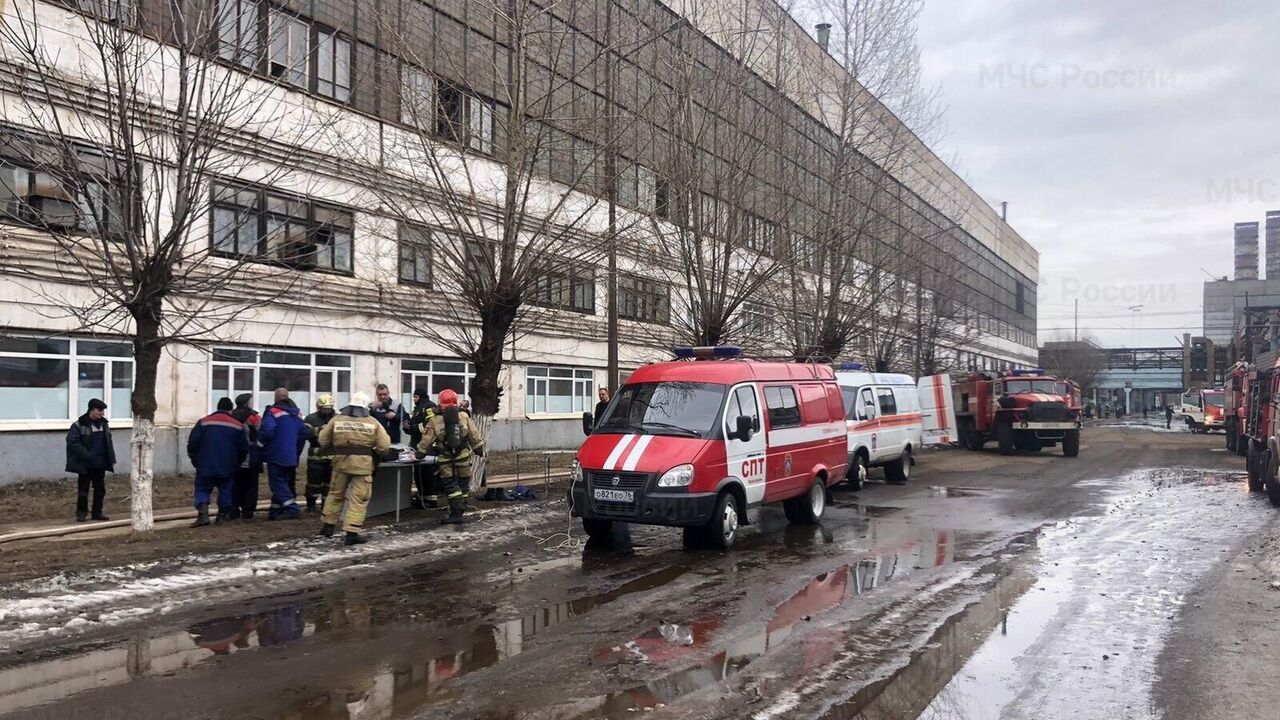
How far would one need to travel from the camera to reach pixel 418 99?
A: 1423 cm

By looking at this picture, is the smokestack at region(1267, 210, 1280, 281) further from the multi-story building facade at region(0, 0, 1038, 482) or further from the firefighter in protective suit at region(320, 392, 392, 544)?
the firefighter in protective suit at region(320, 392, 392, 544)

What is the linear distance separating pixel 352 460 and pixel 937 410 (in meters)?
20.3

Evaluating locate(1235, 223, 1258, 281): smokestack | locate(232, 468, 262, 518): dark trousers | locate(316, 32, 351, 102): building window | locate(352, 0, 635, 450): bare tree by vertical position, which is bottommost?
locate(232, 468, 262, 518): dark trousers

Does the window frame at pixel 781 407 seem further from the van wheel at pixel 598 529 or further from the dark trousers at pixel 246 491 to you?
the dark trousers at pixel 246 491

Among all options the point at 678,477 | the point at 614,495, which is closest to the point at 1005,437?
the point at 678,477

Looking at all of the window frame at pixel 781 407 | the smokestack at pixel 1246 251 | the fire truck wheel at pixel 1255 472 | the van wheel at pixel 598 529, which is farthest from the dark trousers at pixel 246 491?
the smokestack at pixel 1246 251

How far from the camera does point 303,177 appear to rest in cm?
2006

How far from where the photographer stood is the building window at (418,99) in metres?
14.0

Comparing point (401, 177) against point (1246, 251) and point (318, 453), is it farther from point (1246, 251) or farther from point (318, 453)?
point (1246, 251)

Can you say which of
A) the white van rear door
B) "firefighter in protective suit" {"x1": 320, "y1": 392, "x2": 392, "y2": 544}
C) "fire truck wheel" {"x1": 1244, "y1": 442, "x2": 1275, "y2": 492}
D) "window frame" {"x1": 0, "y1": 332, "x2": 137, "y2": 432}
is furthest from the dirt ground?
the white van rear door

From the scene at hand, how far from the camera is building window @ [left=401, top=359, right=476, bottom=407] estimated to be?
23.9m

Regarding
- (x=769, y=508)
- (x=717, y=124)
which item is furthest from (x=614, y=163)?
(x=769, y=508)

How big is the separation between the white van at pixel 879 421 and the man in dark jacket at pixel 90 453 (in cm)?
1156

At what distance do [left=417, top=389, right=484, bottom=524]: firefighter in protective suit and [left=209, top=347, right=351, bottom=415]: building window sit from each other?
9.06 metres
